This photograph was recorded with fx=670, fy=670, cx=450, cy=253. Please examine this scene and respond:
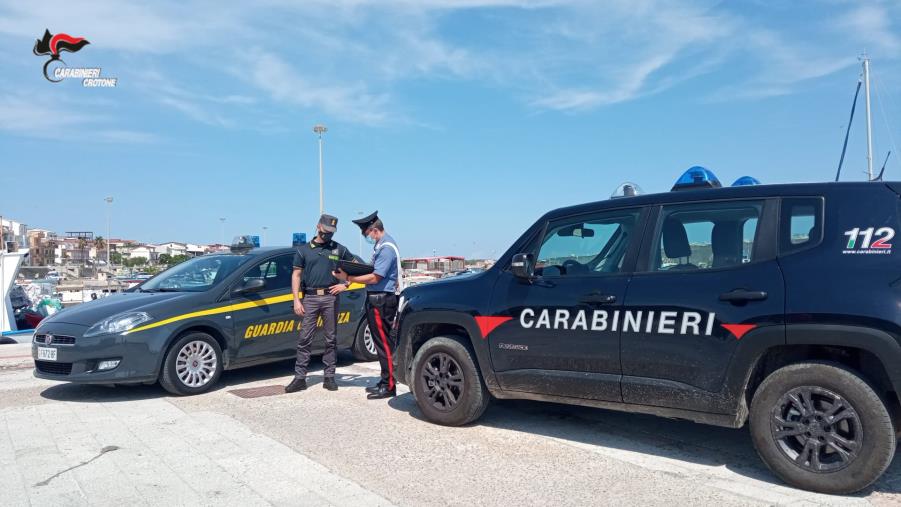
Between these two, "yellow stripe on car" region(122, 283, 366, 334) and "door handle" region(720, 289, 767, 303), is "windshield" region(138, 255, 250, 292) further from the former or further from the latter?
"door handle" region(720, 289, 767, 303)

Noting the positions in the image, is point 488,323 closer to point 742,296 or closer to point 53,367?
point 742,296

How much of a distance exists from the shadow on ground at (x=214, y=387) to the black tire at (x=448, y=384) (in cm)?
189

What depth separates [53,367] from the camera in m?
6.96

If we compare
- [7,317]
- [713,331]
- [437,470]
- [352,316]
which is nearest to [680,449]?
[713,331]

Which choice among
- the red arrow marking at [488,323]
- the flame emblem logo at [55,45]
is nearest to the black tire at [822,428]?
the red arrow marking at [488,323]

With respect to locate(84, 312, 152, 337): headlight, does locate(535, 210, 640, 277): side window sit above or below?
above

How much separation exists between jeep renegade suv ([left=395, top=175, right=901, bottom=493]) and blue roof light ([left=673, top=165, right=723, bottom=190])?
8.6 inches

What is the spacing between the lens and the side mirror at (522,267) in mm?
5203

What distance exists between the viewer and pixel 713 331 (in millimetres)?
4273

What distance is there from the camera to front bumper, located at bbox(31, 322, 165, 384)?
267 inches

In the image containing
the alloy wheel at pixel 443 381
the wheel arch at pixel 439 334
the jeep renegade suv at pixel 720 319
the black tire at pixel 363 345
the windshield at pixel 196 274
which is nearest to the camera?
the jeep renegade suv at pixel 720 319

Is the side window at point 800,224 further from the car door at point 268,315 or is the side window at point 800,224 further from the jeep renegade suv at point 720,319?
the car door at point 268,315

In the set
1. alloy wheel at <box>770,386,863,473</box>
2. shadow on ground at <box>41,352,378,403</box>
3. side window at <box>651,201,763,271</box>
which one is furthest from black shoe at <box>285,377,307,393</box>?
alloy wheel at <box>770,386,863,473</box>

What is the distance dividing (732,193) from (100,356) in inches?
239
